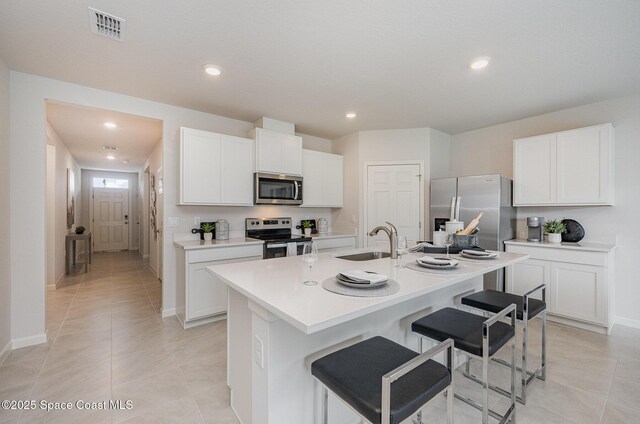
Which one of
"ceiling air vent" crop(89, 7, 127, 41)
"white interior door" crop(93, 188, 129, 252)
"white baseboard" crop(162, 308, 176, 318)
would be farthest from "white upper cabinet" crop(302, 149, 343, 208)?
"white interior door" crop(93, 188, 129, 252)

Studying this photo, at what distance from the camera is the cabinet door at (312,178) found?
4340mm

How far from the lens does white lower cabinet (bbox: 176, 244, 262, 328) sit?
9.93 ft

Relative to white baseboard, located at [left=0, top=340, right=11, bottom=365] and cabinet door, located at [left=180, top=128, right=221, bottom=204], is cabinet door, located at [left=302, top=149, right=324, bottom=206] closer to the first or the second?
cabinet door, located at [left=180, top=128, right=221, bottom=204]

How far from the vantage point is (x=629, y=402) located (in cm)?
190

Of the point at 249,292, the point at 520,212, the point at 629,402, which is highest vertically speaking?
the point at 520,212

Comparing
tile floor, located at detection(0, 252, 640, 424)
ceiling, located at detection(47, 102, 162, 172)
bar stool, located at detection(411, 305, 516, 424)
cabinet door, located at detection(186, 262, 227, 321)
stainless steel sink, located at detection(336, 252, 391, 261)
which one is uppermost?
ceiling, located at detection(47, 102, 162, 172)

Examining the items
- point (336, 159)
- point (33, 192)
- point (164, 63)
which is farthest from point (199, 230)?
point (336, 159)

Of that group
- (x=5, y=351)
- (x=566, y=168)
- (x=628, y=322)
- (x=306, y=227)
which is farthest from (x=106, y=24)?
(x=628, y=322)

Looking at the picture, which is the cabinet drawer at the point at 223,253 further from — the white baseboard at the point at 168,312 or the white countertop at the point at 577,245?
the white countertop at the point at 577,245

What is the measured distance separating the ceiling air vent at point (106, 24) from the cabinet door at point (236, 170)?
1.54 metres

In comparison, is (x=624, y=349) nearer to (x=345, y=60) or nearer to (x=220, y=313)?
(x=345, y=60)

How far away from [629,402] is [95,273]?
7437 mm

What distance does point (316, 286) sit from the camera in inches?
55.4

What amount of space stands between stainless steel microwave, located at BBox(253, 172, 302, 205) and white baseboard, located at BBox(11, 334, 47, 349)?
8.14 ft
